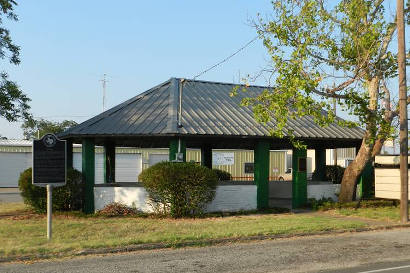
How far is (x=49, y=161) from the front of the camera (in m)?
13.5

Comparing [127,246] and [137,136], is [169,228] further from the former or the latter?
[137,136]

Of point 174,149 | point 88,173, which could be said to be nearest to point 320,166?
point 174,149

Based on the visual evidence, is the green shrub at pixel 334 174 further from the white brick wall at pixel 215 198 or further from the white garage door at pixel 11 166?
the white garage door at pixel 11 166

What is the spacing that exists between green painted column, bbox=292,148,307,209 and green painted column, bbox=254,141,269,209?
177 centimetres

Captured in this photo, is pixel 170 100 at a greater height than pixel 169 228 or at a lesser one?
greater

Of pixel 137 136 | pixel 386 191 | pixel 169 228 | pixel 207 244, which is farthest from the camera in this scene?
pixel 386 191

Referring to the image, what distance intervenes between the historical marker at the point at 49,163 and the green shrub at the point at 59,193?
5477 mm

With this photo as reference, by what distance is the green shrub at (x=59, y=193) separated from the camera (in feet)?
62.3

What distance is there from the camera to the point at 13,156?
1702 inches

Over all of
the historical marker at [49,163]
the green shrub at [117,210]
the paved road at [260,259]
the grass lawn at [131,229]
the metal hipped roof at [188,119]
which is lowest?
the paved road at [260,259]

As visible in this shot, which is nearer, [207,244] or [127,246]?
[127,246]

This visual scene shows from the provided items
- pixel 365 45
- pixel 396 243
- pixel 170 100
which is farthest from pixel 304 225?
pixel 170 100

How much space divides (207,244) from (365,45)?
984 cm

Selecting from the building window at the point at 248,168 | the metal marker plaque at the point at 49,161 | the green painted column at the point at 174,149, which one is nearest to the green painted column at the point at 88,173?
the green painted column at the point at 174,149
